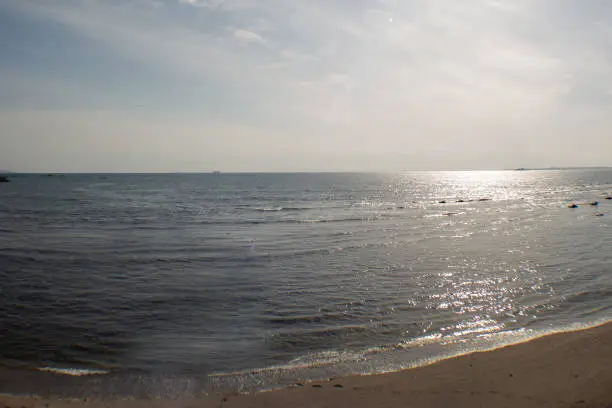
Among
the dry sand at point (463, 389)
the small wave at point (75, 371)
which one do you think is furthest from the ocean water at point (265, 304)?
the dry sand at point (463, 389)

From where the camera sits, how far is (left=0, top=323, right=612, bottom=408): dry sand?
23.3 ft

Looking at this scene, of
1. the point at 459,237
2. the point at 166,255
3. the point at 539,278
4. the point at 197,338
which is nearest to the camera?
the point at 197,338

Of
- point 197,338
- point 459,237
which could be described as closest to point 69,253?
point 197,338

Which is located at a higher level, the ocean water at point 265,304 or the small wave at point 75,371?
the ocean water at point 265,304

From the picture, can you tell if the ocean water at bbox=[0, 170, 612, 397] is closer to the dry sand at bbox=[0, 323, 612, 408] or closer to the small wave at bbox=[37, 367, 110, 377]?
the small wave at bbox=[37, 367, 110, 377]

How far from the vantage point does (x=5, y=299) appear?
14.1m

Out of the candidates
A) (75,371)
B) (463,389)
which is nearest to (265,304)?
(75,371)

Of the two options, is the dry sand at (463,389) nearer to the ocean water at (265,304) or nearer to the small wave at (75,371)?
the ocean water at (265,304)

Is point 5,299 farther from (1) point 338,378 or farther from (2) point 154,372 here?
(1) point 338,378

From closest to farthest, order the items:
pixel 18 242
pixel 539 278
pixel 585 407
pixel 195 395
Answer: pixel 585 407 → pixel 195 395 → pixel 539 278 → pixel 18 242

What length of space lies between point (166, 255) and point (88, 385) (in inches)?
578

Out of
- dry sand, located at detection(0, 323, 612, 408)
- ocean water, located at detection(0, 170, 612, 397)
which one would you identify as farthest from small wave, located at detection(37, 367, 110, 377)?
dry sand, located at detection(0, 323, 612, 408)

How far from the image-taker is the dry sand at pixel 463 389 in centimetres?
711

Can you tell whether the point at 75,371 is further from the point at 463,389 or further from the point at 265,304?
the point at 463,389
